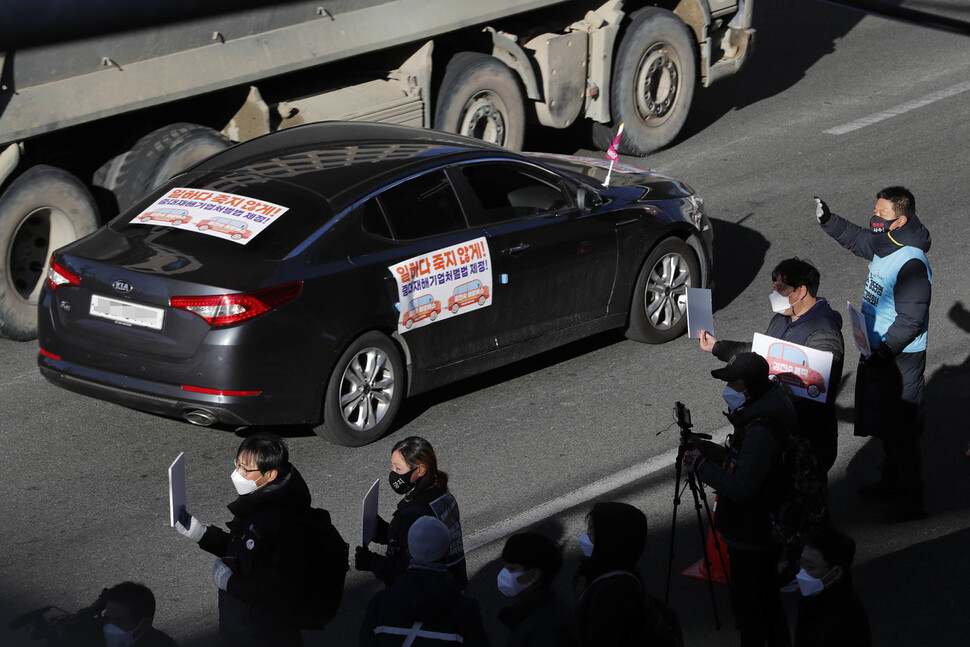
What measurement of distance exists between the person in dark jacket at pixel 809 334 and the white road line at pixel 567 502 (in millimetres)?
1191

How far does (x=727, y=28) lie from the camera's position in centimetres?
1434

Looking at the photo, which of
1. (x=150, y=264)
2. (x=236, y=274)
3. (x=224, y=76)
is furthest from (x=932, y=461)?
(x=224, y=76)

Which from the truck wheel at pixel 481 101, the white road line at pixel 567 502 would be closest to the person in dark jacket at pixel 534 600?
the white road line at pixel 567 502

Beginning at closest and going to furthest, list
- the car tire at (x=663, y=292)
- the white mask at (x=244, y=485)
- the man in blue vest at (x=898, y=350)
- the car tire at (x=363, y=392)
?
the white mask at (x=244, y=485) < the man in blue vest at (x=898, y=350) < the car tire at (x=363, y=392) < the car tire at (x=663, y=292)

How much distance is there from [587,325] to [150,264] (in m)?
3.02

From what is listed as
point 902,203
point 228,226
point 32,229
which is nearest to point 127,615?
point 228,226

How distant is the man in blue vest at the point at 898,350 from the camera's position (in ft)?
19.7

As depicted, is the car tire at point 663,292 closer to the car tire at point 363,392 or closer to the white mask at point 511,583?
the car tire at point 363,392

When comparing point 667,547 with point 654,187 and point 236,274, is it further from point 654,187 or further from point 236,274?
point 654,187

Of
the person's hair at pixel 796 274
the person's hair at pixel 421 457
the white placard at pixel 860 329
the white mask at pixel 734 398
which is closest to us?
the person's hair at pixel 421 457

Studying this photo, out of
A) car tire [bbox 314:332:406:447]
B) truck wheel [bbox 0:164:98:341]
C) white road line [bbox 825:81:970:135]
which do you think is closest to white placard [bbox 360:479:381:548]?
car tire [bbox 314:332:406:447]

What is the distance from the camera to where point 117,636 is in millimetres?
3707

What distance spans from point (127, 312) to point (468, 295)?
6.56ft

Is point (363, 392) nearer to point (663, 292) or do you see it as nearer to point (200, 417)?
point (200, 417)
